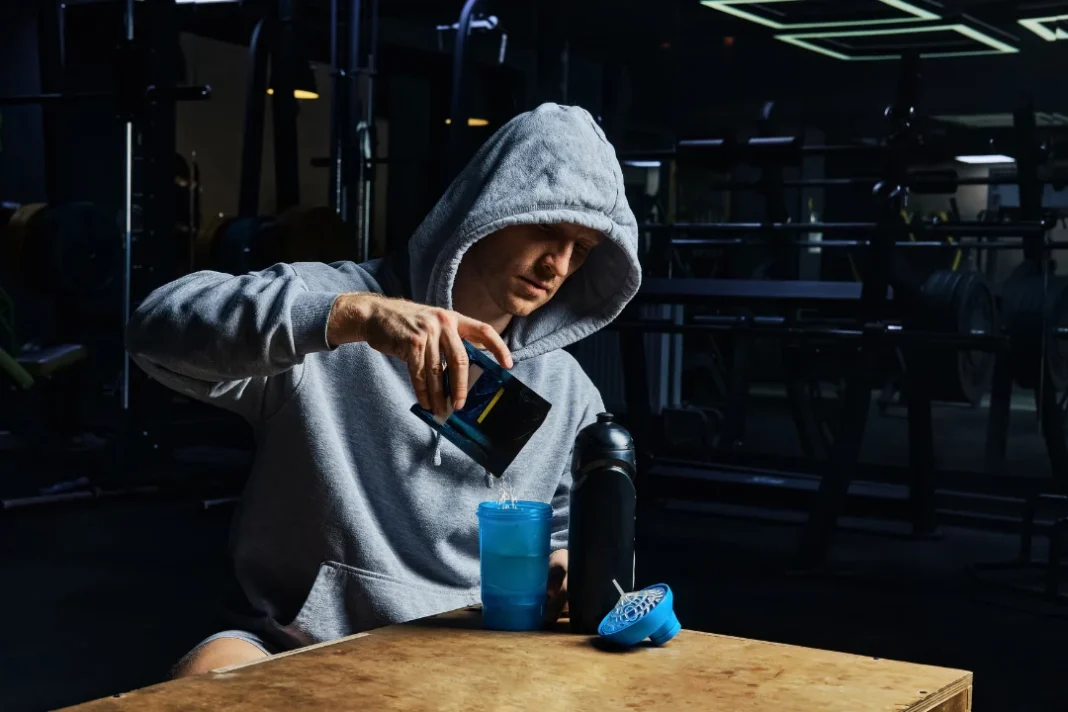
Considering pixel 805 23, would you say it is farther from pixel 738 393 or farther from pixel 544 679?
pixel 544 679

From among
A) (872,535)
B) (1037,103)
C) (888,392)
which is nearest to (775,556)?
(872,535)

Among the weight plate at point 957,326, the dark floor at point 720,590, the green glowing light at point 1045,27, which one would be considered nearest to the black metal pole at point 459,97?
the dark floor at point 720,590

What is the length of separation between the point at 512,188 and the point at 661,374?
3972 millimetres

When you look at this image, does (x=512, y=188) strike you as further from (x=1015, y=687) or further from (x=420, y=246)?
(x=1015, y=687)

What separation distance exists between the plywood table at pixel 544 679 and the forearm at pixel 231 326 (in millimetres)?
277

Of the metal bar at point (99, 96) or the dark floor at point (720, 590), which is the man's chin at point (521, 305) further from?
the metal bar at point (99, 96)

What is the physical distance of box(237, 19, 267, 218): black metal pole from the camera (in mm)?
5586

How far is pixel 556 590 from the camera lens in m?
1.39

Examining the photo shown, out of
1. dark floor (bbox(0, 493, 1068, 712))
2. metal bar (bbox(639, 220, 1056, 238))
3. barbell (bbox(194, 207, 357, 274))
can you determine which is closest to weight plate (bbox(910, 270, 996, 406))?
metal bar (bbox(639, 220, 1056, 238))

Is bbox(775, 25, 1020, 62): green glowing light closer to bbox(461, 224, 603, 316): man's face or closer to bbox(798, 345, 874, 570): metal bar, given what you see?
bbox(798, 345, 874, 570): metal bar

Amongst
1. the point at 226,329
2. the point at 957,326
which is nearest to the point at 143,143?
the point at 957,326

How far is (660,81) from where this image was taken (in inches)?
196

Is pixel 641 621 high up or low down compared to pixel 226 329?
down

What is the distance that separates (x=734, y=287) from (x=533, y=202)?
331 centimetres
